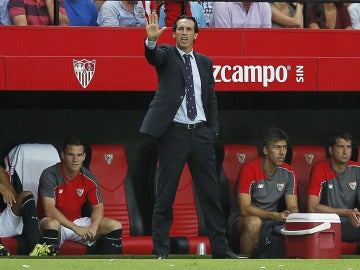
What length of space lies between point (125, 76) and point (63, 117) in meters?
1.84

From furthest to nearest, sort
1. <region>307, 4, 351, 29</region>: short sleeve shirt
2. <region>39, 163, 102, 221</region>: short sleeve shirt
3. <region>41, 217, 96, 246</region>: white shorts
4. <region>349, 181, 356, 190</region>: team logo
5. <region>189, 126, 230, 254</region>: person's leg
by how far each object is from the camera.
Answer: <region>307, 4, 351, 29</region>: short sleeve shirt
<region>349, 181, 356, 190</region>: team logo
<region>39, 163, 102, 221</region>: short sleeve shirt
<region>41, 217, 96, 246</region>: white shorts
<region>189, 126, 230, 254</region>: person's leg

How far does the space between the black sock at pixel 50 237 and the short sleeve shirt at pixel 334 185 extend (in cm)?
266

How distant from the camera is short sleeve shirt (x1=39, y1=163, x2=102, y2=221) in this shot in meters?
12.5

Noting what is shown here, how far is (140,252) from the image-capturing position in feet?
41.0

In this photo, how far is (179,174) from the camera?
10.7 m

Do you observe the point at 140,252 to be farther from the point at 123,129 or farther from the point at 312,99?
the point at 312,99

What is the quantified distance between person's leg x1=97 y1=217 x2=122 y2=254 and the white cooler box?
161 centimetres

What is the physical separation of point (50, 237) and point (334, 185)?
298cm

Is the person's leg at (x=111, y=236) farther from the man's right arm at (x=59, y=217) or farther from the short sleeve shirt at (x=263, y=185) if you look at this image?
the short sleeve shirt at (x=263, y=185)

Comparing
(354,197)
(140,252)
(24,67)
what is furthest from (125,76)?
(354,197)

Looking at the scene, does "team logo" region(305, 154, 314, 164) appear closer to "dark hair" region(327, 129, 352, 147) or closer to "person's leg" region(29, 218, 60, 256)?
"dark hair" region(327, 129, 352, 147)

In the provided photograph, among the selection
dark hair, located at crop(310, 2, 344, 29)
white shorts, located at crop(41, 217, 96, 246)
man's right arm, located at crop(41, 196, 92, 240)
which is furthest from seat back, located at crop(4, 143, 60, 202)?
dark hair, located at crop(310, 2, 344, 29)
